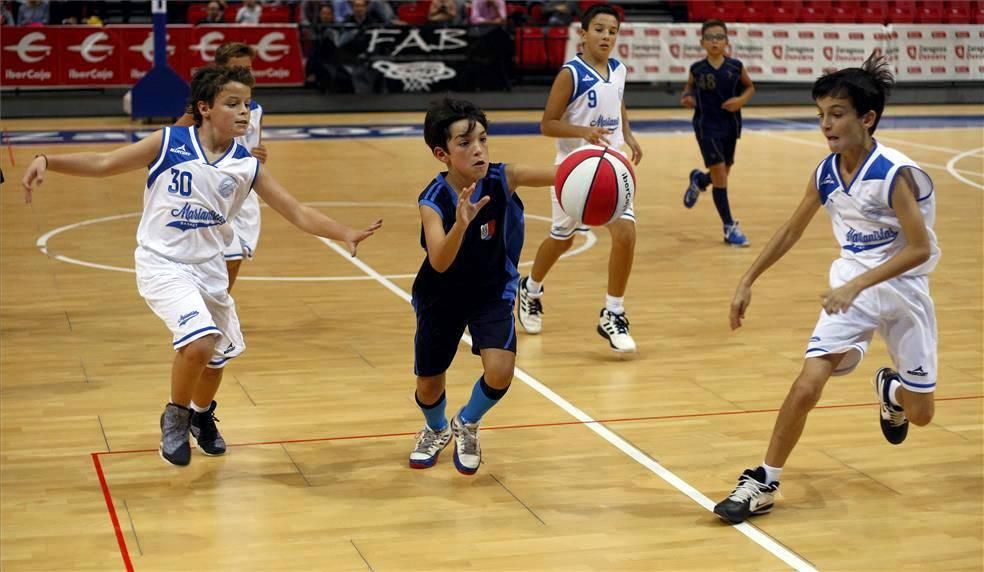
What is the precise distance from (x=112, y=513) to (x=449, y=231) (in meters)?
1.68

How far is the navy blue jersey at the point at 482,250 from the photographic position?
516 centimetres

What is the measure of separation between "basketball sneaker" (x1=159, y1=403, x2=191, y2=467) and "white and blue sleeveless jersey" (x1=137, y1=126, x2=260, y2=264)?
25.1 inches

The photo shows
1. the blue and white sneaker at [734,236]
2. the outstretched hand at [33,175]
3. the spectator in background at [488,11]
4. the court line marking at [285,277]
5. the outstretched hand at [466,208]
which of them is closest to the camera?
the outstretched hand at [466,208]

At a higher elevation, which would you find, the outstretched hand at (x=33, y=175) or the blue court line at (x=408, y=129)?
the outstretched hand at (x=33, y=175)

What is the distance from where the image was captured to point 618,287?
24.7 feet

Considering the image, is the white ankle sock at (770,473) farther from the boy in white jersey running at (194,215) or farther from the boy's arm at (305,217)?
the boy in white jersey running at (194,215)

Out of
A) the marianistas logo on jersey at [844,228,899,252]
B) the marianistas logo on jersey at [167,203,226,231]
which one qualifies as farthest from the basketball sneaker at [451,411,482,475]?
the marianistas logo on jersey at [844,228,899,252]

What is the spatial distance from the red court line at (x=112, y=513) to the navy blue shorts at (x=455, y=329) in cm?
135

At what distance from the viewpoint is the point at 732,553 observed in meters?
4.61

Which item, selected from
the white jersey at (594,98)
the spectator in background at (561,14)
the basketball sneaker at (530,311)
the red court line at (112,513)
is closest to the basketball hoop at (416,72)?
the spectator in background at (561,14)

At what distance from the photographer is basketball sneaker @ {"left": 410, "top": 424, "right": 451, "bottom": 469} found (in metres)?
5.54

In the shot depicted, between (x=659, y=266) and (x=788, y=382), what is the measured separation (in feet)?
10.4

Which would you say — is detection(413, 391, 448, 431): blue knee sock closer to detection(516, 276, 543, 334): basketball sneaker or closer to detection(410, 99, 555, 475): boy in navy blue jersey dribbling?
detection(410, 99, 555, 475): boy in navy blue jersey dribbling

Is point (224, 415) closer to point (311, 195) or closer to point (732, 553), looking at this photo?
point (732, 553)
